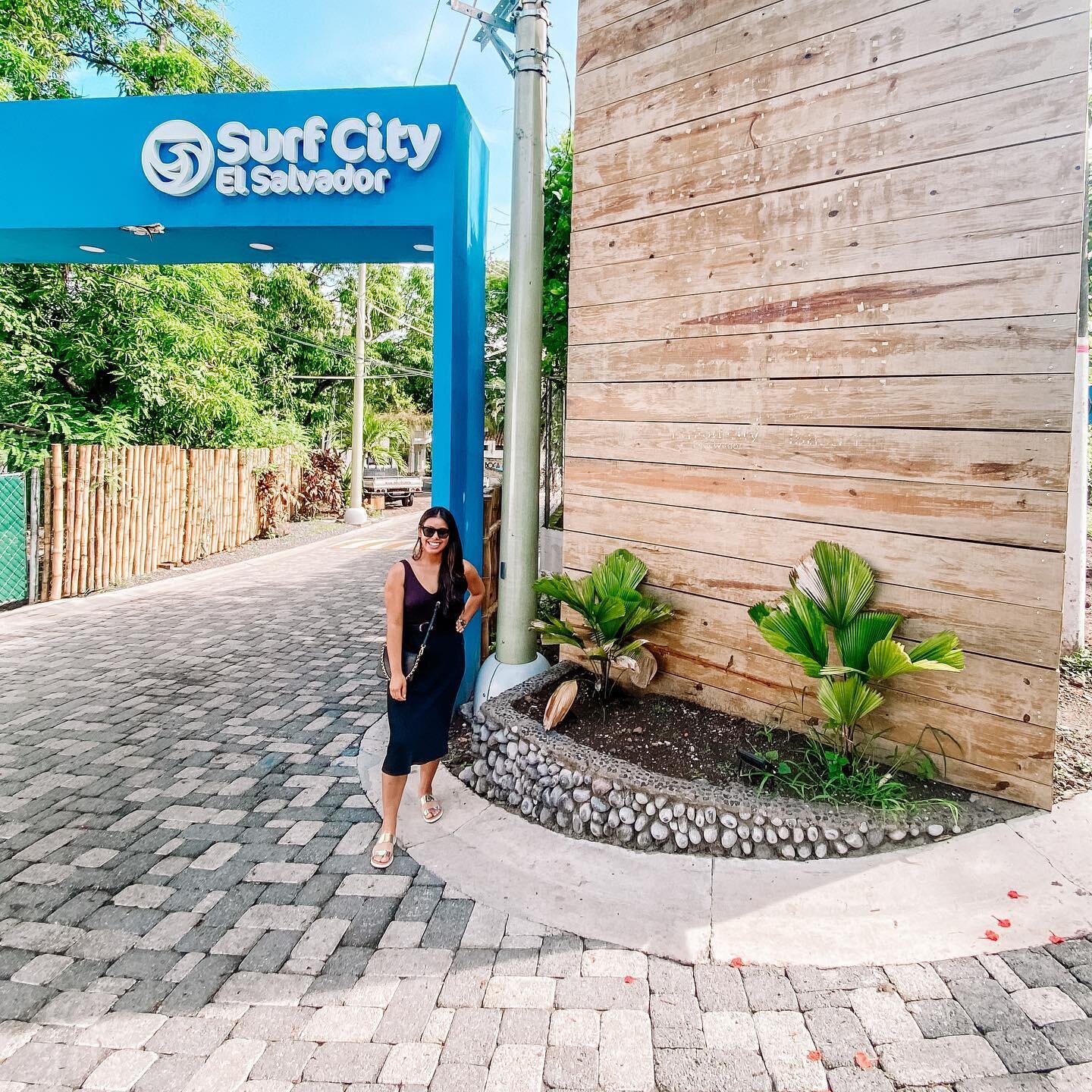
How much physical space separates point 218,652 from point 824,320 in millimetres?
5666

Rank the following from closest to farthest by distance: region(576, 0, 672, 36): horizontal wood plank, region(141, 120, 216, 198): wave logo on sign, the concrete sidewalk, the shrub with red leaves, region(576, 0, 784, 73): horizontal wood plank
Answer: the concrete sidewalk → region(576, 0, 784, 73): horizontal wood plank → region(576, 0, 672, 36): horizontal wood plank → region(141, 120, 216, 198): wave logo on sign → the shrub with red leaves

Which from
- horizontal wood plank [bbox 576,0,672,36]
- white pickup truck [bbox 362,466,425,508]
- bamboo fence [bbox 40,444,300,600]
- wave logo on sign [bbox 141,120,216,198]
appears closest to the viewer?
horizontal wood plank [bbox 576,0,672,36]

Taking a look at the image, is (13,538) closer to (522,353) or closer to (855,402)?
(522,353)

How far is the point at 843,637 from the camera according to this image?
332 centimetres

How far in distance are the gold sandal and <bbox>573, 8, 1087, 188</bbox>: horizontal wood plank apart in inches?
157

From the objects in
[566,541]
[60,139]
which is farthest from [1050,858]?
[60,139]

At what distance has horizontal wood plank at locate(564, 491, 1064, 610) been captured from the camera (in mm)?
3006

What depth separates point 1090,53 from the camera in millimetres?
2977

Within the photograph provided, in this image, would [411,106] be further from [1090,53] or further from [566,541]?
[1090,53]

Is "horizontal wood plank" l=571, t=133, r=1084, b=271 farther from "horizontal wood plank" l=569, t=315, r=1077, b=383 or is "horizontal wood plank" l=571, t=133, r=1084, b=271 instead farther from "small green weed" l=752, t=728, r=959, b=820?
"small green weed" l=752, t=728, r=959, b=820

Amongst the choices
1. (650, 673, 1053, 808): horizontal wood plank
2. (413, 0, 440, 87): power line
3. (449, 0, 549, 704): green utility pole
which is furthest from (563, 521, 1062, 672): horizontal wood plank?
(413, 0, 440, 87): power line

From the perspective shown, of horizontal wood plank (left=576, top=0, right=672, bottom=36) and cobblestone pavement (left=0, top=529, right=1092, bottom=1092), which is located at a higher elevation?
horizontal wood plank (left=576, top=0, right=672, bottom=36)

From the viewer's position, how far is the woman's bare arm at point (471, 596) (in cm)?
339

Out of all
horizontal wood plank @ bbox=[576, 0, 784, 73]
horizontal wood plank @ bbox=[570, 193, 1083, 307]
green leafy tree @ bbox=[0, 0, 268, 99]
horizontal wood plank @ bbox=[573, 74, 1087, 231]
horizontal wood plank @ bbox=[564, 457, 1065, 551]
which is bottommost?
horizontal wood plank @ bbox=[564, 457, 1065, 551]
